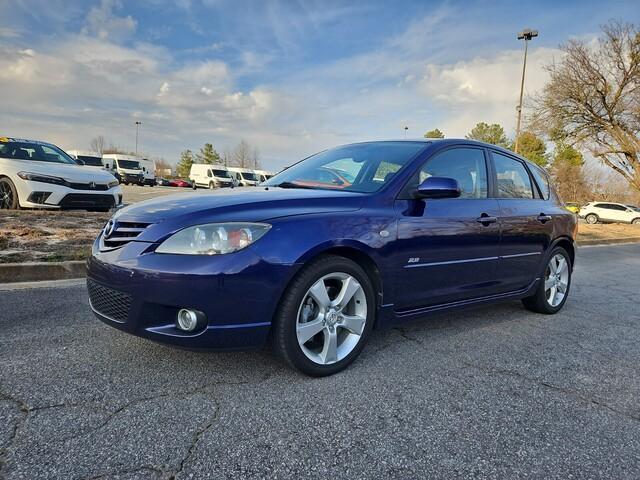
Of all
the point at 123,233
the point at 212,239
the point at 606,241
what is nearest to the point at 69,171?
the point at 123,233

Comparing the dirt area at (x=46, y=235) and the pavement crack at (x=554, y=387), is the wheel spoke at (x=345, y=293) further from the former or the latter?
the dirt area at (x=46, y=235)

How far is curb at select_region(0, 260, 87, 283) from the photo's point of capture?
186 inches

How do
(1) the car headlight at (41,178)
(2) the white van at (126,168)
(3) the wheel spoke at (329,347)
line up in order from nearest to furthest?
(3) the wheel spoke at (329,347), (1) the car headlight at (41,178), (2) the white van at (126,168)

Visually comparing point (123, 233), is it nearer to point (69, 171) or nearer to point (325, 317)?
point (325, 317)

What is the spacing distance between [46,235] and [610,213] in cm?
3430

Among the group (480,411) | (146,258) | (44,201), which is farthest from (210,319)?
(44,201)

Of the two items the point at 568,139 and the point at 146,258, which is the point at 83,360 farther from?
the point at 568,139

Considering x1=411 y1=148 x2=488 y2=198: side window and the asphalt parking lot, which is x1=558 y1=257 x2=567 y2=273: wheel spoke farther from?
x1=411 y1=148 x2=488 y2=198: side window

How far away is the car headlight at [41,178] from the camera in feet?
25.8

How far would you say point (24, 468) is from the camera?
1.77 meters

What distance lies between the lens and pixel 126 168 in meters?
39.2

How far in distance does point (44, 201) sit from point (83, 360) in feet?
20.9

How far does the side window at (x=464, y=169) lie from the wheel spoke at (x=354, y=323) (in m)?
1.19

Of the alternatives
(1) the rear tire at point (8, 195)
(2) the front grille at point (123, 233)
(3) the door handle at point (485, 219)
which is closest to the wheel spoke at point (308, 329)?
(2) the front grille at point (123, 233)
